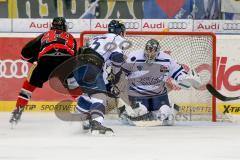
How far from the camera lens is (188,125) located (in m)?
A: 6.41

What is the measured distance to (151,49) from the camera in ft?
20.5

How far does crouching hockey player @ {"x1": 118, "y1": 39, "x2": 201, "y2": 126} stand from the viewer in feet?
20.8

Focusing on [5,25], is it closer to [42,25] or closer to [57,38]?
[42,25]

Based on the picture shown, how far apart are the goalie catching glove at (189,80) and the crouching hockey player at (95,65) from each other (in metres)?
0.66

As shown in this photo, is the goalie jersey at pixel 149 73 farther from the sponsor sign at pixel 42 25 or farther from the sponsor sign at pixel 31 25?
the sponsor sign at pixel 31 25

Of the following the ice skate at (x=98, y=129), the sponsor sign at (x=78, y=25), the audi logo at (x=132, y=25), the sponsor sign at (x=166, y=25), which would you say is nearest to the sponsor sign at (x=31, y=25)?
the sponsor sign at (x=78, y=25)

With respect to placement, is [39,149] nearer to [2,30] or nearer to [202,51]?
[202,51]

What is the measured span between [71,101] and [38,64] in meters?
1.19

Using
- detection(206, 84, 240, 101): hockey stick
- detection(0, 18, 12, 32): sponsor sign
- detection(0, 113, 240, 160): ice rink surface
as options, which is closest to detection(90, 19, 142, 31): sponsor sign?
detection(0, 18, 12, 32): sponsor sign

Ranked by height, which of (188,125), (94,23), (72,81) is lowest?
(188,125)

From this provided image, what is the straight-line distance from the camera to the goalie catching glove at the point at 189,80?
6340mm

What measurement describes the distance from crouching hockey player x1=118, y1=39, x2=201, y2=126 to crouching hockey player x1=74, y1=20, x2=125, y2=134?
0.43 m

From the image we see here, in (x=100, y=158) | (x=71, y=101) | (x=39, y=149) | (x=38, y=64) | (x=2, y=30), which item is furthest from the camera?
(x=2, y=30)

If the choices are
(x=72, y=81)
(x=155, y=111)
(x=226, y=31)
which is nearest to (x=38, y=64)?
(x=72, y=81)
